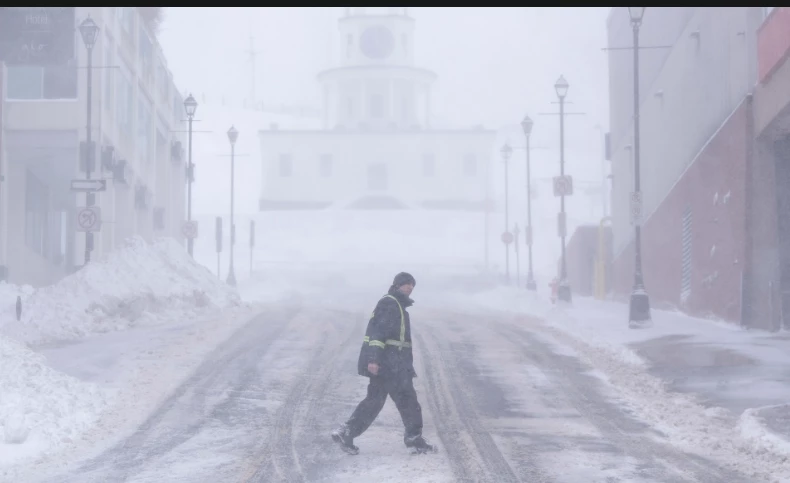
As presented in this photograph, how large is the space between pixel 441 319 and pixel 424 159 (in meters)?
63.9

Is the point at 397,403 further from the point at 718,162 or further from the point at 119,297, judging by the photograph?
the point at 718,162

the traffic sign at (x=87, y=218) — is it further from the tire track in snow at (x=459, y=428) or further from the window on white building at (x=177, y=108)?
the window on white building at (x=177, y=108)

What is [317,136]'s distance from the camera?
90.6 m

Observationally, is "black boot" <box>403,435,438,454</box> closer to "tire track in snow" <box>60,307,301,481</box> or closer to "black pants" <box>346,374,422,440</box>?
"black pants" <box>346,374,422,440</box>

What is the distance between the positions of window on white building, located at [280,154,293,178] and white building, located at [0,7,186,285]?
38.5m

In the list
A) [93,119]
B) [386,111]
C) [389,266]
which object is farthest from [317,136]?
[93,119]

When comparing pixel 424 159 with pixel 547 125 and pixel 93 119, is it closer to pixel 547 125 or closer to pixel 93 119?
pixel 93 119

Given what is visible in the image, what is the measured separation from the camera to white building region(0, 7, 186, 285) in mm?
35094

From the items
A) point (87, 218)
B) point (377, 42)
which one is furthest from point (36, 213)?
point (377, 42)

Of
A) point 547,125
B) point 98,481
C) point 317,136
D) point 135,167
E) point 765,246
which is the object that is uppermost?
point 547,125

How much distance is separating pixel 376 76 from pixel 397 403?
283ft

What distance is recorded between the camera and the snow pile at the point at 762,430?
1054 centimetres

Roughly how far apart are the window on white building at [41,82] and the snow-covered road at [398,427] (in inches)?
726

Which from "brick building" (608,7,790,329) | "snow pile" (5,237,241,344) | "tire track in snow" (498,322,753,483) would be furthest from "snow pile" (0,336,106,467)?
"brick building" (608,7,790,329)
